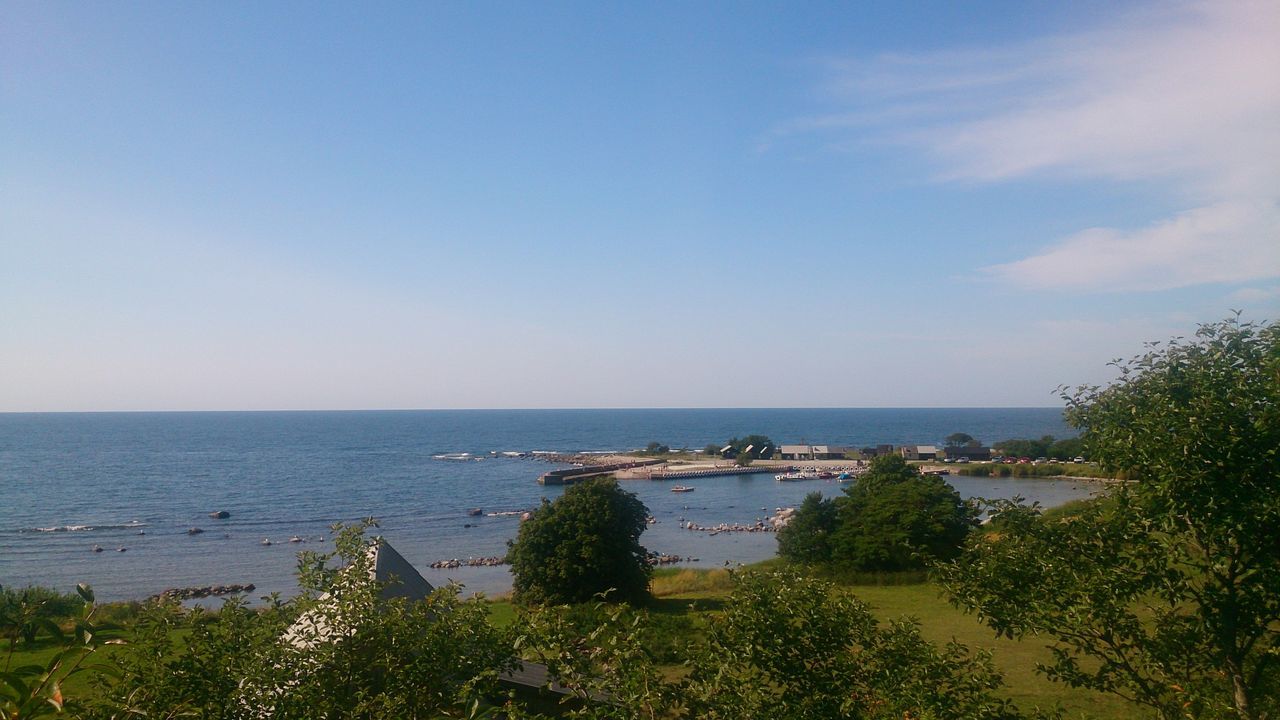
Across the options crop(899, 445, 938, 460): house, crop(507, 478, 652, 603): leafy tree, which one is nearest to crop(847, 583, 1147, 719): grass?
crop(507, 478, 652, 603): leafy tree

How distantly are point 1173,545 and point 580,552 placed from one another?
22.2m

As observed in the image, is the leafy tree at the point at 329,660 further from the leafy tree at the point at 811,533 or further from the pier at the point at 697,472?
the pier at the point at 697,472

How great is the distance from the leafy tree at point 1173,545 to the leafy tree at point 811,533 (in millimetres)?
25452

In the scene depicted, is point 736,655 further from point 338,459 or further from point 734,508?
point 338,459

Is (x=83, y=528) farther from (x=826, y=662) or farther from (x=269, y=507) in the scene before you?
(x=826, y=662)

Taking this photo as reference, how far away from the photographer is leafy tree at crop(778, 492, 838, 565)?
114 feet

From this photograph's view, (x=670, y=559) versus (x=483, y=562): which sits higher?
(x=483, y=562)

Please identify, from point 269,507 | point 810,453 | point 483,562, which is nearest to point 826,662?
point 483,562

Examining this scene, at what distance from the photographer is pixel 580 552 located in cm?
2841

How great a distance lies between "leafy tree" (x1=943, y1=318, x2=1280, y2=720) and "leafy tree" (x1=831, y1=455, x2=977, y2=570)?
22.9 metres

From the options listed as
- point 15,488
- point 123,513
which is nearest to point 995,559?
point 123,513

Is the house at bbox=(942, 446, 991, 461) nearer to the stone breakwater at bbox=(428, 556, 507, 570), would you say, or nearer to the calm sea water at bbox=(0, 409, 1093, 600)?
the calm sea water at bbox=(0, 409, 1093, 600)

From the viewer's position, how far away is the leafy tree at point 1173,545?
8070 mm

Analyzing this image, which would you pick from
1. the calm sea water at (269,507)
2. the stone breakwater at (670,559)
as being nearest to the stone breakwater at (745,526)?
the calm sea water at (269,507)
